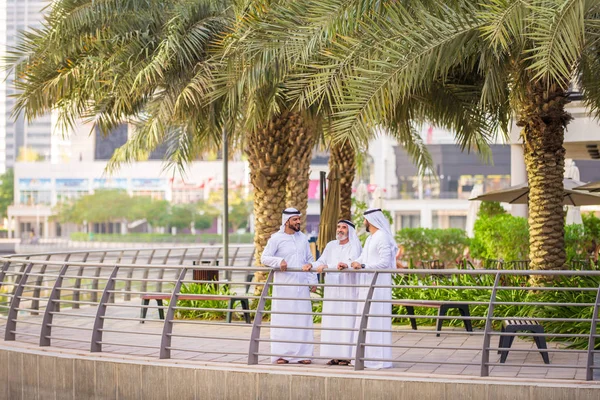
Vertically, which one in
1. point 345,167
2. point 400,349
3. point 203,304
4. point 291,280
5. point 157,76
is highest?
point 157,76

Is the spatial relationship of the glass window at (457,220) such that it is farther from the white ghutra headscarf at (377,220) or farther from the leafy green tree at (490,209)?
the white ghutra headscarf at (377,220)

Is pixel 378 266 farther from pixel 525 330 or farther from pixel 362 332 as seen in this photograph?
pixel 525 330

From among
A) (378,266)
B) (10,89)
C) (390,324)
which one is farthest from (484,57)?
(10,89)

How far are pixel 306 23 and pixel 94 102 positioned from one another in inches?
248

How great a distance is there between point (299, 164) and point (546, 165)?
548 centimetres

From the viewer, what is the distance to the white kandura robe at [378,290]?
10.9 meters

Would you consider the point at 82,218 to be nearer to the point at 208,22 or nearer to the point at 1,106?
the point at 1,106

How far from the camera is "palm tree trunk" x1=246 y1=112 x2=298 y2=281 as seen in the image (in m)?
17.4

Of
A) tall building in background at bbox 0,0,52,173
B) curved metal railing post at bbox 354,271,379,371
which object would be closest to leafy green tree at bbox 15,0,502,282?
curved metal railing post at bbox 354,271,379,371

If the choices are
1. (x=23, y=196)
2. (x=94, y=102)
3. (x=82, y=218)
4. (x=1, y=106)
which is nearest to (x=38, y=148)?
(x=1, y=106)

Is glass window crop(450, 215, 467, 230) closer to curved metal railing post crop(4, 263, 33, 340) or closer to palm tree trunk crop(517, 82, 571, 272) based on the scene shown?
palm tree trunk crop(517, 82, 571, 272)

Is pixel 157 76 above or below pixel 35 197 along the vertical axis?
above

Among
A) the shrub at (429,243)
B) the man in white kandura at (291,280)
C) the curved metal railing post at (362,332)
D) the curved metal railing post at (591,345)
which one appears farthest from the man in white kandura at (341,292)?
the shrub at (429,243)

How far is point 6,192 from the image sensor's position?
131m
